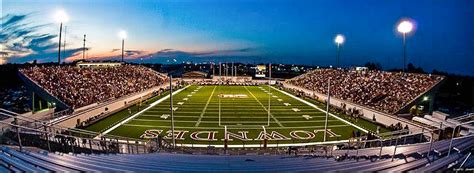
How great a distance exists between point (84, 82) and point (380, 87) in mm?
32783

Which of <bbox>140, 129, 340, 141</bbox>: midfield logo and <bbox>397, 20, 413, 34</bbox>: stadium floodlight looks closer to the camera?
<bbox>140, 129, 340, 141</bbox>: midfield logo

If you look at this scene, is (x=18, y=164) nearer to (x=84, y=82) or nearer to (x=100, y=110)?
(x=100, y=110)

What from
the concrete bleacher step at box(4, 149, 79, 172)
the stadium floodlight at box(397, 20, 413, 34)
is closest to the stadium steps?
the concrete bleacher step at box(4, 149, 79, 172)

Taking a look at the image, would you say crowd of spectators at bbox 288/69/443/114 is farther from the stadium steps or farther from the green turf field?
the stadium steps

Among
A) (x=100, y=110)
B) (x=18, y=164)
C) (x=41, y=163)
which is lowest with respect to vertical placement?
(x=100, y=110)

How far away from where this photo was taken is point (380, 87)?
42.1 m

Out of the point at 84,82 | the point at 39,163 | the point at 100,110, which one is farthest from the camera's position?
the point at 84,82

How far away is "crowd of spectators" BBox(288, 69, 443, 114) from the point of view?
34719 millimetres

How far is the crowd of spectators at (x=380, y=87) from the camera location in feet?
114

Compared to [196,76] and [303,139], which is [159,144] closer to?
[303,139]

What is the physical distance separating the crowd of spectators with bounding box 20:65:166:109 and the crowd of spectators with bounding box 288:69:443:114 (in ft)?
88.2

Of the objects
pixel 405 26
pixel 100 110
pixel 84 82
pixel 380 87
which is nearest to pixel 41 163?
pixel 100 110

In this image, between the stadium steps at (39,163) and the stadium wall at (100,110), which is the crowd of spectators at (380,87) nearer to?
the stadium wall at (100,110)

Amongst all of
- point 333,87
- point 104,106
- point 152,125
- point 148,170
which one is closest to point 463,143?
point 148,170
